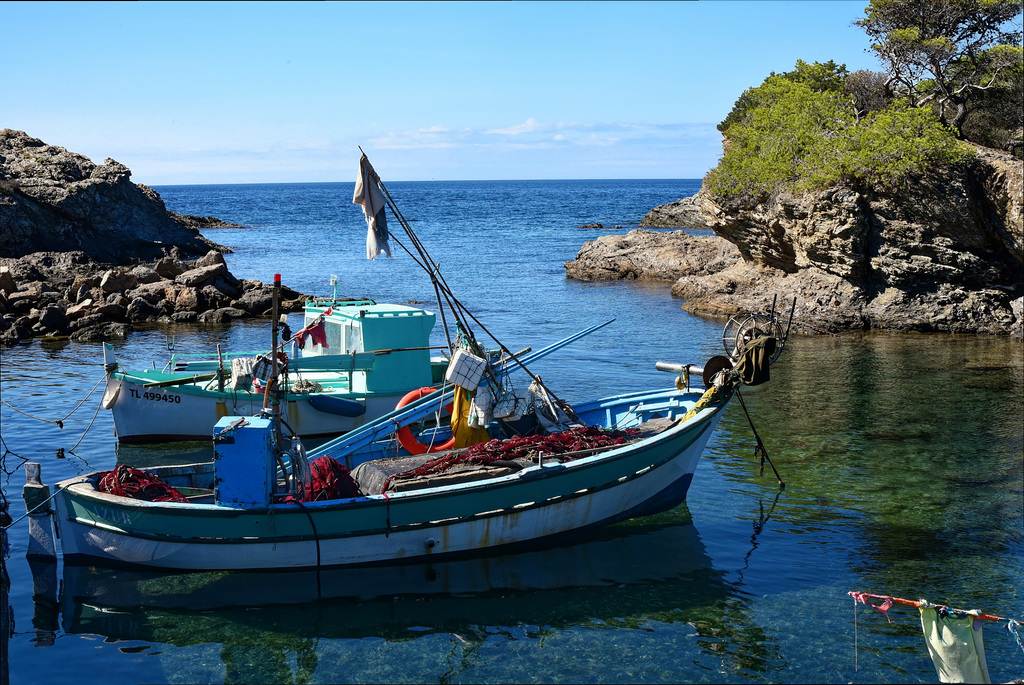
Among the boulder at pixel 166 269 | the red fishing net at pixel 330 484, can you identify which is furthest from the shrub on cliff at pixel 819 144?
the boulder at pixel 166 269

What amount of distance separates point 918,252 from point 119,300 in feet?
95.3

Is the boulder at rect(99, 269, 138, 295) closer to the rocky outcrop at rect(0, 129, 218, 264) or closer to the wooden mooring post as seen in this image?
the rocky outcrop at rect(0, 129, 218, 264)

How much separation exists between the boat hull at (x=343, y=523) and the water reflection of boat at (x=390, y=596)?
25cm

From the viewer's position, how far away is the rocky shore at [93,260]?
109 ft

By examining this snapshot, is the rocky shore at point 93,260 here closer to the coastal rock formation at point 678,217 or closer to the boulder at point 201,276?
the boulder at point 201,276

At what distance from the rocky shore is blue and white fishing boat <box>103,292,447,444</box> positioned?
13.1m

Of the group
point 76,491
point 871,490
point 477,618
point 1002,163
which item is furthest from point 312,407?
point 1002,163

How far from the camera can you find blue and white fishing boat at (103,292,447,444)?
19062 millimetres

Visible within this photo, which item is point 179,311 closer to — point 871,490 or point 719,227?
point 719,227

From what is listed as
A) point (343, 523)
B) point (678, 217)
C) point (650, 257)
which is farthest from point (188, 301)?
point (678, 217)

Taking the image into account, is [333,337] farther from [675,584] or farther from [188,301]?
[188,301]

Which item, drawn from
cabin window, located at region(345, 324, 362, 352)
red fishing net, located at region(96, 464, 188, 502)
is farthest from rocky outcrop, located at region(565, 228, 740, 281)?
red fishing net, located at region(96, 464, 188, 502)

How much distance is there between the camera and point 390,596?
12.0 meters

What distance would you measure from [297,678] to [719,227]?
1208 inches
